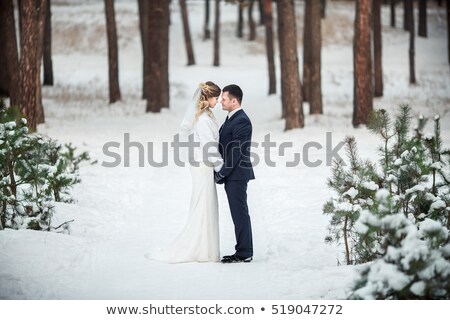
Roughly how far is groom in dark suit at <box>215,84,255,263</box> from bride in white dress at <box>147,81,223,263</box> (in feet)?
0.42

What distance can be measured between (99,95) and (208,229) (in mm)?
23197

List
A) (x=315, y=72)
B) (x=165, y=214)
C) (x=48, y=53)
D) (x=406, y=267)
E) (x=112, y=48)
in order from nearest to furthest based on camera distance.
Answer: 1. (x=406, y=267)
2. (x=165, y=214)
3. (x=315, y=72)
4. (x=112, y=48)
5. (x=48, y=53)

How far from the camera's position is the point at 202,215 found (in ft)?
27.0

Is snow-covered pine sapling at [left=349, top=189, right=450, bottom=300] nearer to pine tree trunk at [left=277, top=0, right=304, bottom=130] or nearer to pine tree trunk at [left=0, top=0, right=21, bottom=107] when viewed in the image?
pine tree trunk at [left=277, top=0, right=304, bottom=130]

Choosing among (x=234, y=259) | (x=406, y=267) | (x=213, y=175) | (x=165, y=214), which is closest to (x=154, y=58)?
(x=165, y=214)

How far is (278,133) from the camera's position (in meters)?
19.5

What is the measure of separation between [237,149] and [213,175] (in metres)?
0.55

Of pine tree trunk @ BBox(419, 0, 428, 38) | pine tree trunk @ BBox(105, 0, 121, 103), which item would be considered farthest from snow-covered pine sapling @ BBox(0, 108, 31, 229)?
pine tree trunk @ BBox(419, 0, 428, 38)

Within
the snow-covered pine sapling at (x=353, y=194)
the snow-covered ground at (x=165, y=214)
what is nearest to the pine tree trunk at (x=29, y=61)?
the snow-covered ground at (x=165, y=214)

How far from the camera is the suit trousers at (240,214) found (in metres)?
8.10

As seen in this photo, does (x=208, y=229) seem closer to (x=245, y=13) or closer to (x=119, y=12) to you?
(x=119, y=12)

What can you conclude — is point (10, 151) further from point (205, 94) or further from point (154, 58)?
point (154, 58)

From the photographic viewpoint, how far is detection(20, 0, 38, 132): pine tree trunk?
1628 cm

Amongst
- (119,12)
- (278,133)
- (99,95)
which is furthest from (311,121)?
(119,12)
